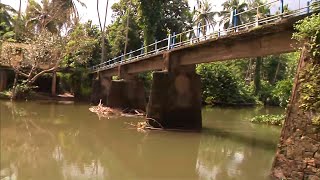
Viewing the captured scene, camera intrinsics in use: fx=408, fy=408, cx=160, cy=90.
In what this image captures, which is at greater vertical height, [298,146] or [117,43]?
[117,43]

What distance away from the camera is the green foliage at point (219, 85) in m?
42.2

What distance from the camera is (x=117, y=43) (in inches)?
1921

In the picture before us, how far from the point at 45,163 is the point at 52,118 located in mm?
13366

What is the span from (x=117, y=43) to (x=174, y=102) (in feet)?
97.4

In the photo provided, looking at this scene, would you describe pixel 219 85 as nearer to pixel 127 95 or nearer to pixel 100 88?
pixel 100 88

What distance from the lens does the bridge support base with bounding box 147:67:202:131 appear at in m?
20.3

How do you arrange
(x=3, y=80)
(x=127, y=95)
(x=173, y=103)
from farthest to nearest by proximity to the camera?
(x=3, y=80) < (x=127, y=95) < (x=173, y=103)

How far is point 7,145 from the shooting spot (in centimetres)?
1562

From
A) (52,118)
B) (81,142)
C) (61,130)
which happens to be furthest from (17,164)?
(52,118)

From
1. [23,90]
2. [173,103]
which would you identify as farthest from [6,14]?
[173,103]

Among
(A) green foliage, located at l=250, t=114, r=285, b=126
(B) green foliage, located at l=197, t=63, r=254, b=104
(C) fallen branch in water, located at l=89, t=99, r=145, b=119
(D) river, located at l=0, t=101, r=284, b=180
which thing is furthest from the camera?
(B) green foliage, located at l=197, t=63, r=254, b=104

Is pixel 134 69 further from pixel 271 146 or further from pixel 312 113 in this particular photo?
pixel 312 113

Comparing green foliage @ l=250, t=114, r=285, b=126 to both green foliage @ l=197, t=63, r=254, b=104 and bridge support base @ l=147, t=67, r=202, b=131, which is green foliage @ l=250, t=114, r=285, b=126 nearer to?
bridge support base @ l=147, t=67, r=202, b=131

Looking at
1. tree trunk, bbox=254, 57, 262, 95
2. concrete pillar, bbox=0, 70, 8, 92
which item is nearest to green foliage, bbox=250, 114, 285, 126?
tree trunk, bbox=254, 57, 262, 95
